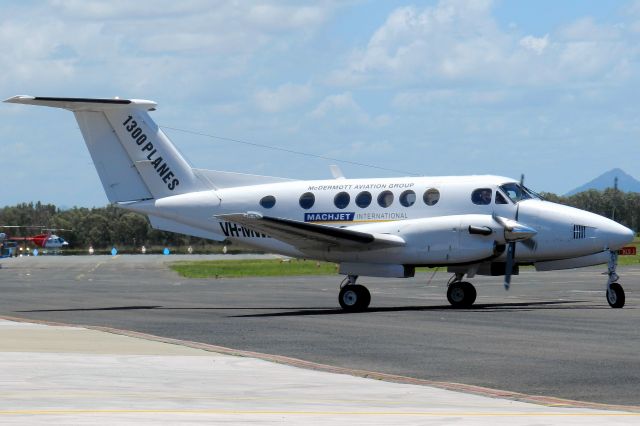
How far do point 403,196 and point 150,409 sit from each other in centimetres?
1853

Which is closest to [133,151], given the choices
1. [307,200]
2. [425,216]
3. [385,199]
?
[307,200]

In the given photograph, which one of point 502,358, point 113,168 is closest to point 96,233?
point 113,168

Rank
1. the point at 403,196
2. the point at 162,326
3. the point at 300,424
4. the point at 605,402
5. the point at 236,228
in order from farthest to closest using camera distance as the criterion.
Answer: the point at 236,228, the point at 403,196, the point at 162,326, the point at 605,402, the point at 300,424

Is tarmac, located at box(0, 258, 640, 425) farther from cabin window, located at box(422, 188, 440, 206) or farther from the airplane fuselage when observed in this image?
cabin window, located at box(422, 188, 440, 206)

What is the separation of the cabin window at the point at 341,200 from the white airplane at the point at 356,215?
0.10ft

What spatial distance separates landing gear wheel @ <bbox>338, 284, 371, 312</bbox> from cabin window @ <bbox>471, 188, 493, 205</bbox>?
3.40 meters

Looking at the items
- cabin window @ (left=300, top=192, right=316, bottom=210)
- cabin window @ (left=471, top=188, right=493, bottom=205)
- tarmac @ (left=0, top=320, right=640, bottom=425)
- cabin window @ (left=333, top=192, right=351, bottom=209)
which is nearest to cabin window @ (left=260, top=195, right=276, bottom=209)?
cabin window @ (left=300, top=192, right=316, bottom=210)

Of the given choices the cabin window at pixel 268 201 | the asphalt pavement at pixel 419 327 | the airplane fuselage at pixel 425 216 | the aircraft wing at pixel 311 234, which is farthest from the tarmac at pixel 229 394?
the cabin window at pixel 268 201

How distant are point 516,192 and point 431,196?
6.68 feet

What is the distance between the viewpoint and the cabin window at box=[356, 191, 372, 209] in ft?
96.2

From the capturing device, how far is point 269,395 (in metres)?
12.4

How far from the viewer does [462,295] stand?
97.0 feet

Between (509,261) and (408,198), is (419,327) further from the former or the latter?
(408,198)

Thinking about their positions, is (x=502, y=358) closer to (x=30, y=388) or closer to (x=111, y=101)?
(x=30, y=388)
